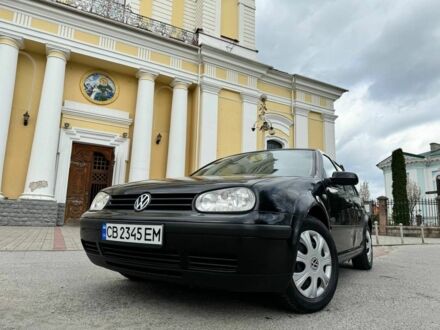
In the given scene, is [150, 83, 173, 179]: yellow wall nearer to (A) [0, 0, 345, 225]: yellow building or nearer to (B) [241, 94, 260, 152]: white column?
(A) [0, 0, 345, 225]: yellow building

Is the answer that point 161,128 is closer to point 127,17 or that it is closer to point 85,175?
point 85,175

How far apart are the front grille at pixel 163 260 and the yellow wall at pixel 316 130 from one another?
17062 millimetres

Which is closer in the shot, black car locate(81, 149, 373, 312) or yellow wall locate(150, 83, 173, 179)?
black car locate(81, 149, 373, 312)

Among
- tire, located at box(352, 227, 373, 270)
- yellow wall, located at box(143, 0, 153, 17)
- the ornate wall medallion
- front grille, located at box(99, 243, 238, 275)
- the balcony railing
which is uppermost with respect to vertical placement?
yellow wall, located at box(143, 0, 153, 17)

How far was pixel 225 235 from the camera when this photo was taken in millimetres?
2098

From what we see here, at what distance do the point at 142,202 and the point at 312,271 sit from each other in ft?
4.49

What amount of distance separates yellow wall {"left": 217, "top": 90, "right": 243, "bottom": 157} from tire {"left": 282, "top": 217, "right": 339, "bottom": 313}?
12493 millimetres

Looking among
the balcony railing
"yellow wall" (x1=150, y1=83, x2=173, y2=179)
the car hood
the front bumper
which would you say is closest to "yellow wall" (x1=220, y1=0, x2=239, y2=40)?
the balcony railing

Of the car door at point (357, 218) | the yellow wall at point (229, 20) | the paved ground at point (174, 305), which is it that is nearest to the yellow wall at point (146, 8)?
the yellow wall at point (229, 20)

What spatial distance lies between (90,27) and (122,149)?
16.0ft

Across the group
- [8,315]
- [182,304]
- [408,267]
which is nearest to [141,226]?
[182,304]

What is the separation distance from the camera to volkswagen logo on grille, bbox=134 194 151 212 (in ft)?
8.28

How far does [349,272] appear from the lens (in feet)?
14.9

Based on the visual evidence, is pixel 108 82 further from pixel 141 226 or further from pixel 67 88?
pixel 141 226
